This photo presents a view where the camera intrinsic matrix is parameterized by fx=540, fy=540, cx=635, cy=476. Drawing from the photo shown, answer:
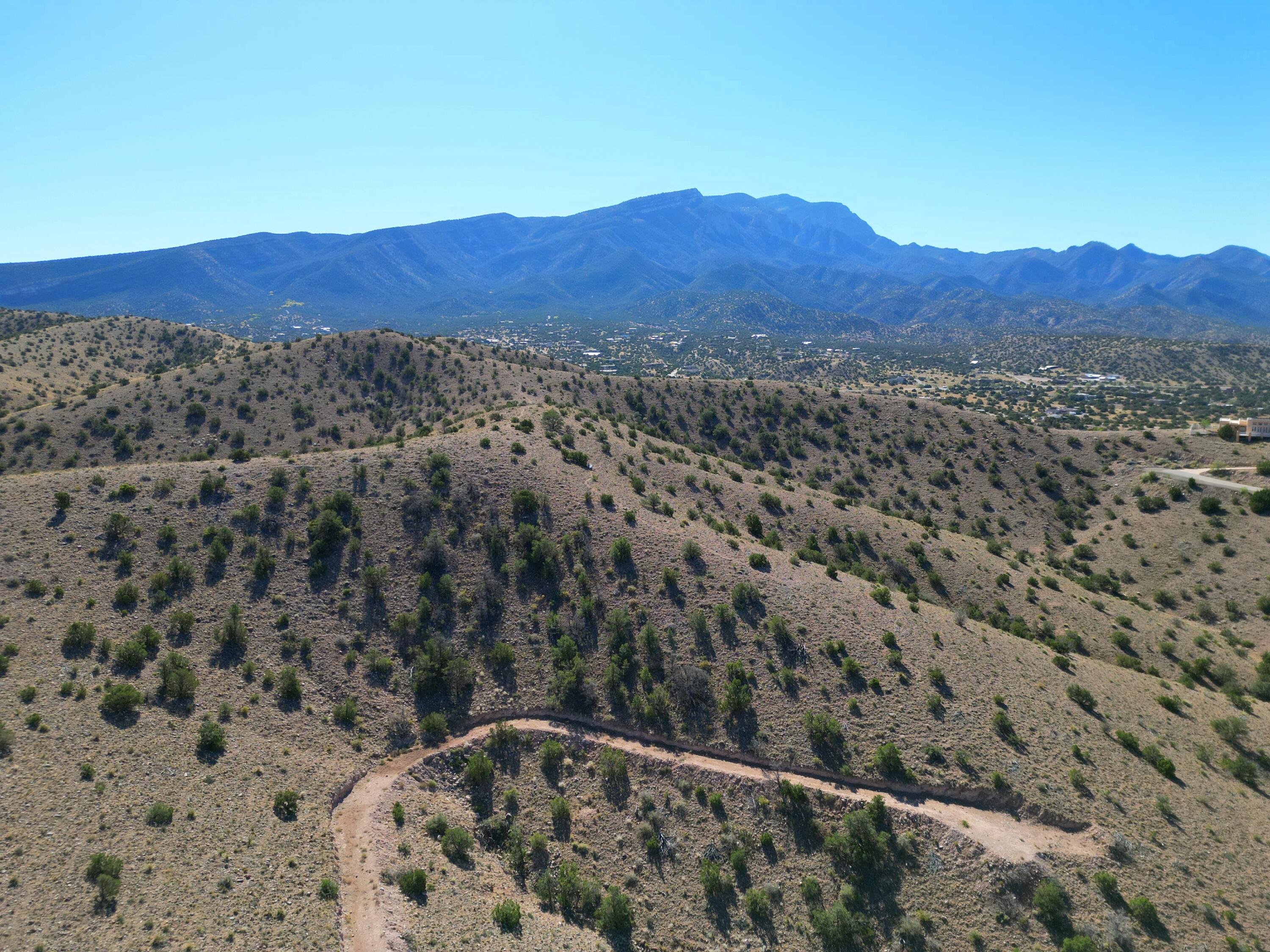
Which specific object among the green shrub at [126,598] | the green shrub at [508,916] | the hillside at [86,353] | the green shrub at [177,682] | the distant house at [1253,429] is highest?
the hillside at [86,353]

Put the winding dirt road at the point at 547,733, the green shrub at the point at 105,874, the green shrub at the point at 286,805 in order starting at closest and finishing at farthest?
the green shrub at the point at 105,874 → the winding dirt road at the point at 547,733 → the green shrub at the point at 286,805

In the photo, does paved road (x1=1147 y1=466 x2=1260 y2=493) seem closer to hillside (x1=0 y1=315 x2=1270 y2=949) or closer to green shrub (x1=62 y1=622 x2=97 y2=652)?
hillside (x1=0 y1=315 x2=1270 y2=949)

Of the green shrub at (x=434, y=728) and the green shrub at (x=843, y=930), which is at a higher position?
the green shrub at (x=434, y=728)

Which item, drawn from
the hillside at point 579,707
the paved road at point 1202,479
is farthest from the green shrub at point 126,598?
the paved road at point 1202,479

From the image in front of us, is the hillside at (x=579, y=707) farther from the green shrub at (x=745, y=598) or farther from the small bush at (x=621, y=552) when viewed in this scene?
the small bush at (x=621, y=552)

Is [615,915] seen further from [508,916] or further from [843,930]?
[843,930]

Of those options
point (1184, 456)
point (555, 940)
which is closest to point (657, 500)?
point (555, 940)
